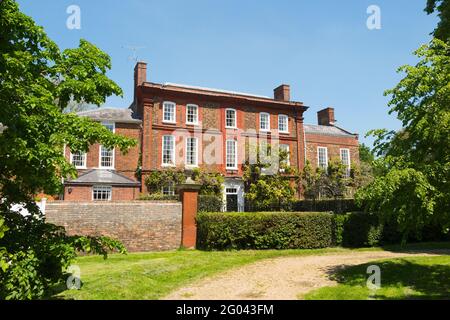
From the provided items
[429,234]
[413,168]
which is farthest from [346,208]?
[413,168]


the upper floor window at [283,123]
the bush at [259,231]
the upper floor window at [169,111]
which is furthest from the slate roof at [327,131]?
the bush at [259,231]

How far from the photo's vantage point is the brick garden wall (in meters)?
14.5

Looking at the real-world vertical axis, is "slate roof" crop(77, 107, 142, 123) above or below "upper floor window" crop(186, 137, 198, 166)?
above

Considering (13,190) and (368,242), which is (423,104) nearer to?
(13,190)

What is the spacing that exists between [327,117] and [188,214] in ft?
93.9

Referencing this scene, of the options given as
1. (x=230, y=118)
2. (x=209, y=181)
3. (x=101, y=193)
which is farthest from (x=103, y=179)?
(x=230, y=118)

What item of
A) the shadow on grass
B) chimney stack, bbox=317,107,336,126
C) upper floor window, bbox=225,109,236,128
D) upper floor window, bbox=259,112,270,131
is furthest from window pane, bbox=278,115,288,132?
the shadow on grass

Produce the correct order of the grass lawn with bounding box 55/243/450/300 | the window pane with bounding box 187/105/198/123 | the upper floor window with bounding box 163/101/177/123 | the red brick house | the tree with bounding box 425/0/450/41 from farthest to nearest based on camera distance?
the window pane with bounding box 187/105/198/123 < the upper floor window with bounding box 163/101/177/123 < the red brick house < the tree with bounding box 425/0/450/41 < the grass lawn with bounding box 55/243/450/300

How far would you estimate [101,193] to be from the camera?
25812 mm

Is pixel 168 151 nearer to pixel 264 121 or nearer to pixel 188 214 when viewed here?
pixel 264 121

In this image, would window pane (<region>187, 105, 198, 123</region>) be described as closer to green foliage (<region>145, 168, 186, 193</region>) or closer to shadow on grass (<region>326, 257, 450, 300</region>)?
green foliage (<region>145, 168, 186, 193</region>)

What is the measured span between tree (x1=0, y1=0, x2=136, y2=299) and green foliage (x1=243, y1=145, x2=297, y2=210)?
21.8 metres

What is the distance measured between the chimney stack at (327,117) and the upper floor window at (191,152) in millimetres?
17345

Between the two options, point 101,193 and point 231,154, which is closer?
point 101,193
